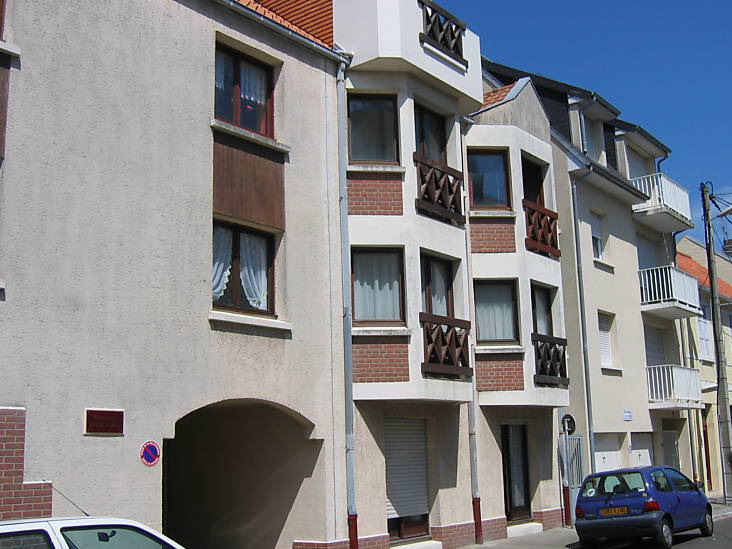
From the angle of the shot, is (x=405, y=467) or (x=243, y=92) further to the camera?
(x=405, y=467)

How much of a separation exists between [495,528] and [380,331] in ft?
16.8

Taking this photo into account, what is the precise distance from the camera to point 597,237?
2461cm

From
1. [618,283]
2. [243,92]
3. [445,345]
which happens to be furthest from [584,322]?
[243,92]

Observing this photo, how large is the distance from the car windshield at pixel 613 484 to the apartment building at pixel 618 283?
4873 mm

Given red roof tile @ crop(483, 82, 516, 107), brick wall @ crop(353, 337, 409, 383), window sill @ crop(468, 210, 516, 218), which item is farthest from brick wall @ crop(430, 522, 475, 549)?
red roof tile @ crop(483, 82, 516, 107)

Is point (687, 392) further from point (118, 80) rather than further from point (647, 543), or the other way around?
point (118, 80)

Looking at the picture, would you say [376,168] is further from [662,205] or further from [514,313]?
[662,205]

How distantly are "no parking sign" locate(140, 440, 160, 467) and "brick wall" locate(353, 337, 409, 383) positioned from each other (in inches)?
168

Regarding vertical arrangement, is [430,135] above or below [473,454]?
above

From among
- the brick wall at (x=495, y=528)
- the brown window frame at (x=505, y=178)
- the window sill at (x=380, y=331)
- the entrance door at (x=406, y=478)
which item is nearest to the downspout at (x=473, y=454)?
the brick wall at (x=495, y=528)

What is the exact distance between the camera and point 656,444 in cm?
2616

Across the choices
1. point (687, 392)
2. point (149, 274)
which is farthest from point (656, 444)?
point (149, 274)

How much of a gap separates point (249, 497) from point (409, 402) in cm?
326

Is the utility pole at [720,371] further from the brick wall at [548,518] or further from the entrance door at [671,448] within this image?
the brick wall at [548,518]
